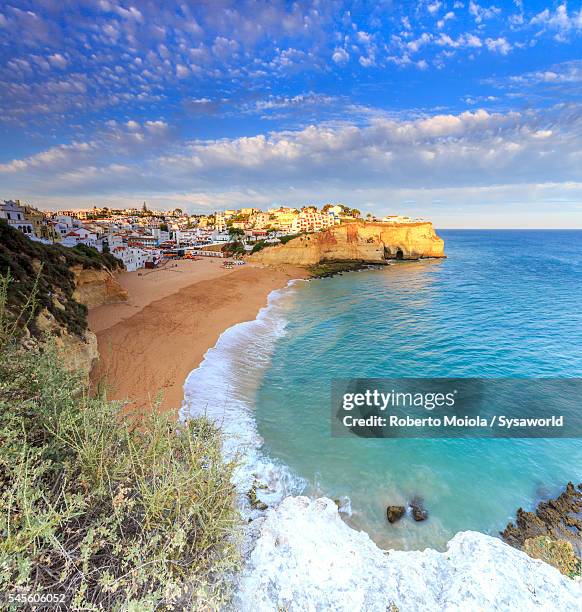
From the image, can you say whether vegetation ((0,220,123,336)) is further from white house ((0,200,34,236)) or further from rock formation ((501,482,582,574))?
white house ((0,200,34,236))

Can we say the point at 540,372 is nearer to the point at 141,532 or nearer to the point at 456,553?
the point at 456,553

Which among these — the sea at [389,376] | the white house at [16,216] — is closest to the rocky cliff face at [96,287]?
the sea at [389,376]

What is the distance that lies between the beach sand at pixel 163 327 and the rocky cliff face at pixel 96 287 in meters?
0.75

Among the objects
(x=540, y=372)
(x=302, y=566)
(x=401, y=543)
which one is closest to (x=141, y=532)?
(x=302, y=566)

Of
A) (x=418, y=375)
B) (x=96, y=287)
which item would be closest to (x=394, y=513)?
(x=418, y=375)

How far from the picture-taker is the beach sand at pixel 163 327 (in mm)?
12086

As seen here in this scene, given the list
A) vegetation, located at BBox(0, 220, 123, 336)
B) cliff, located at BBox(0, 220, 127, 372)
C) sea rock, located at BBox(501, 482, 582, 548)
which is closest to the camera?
sea rock, located at BBox(501, 482, 582, 548)

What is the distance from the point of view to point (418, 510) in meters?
7.68

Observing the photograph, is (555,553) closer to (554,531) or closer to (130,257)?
(554,531)

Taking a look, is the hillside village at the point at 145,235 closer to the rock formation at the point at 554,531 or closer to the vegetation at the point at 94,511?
the vegetation at the point at 94,511

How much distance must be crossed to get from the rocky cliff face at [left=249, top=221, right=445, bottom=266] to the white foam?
3307cm

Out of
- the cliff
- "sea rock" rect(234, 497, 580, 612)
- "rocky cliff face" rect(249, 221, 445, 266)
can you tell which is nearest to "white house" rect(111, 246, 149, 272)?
"rocky cliff face" rect(249, 221, 445, 266)

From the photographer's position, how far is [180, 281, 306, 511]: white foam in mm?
8375

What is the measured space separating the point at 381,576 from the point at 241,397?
7865 mm
